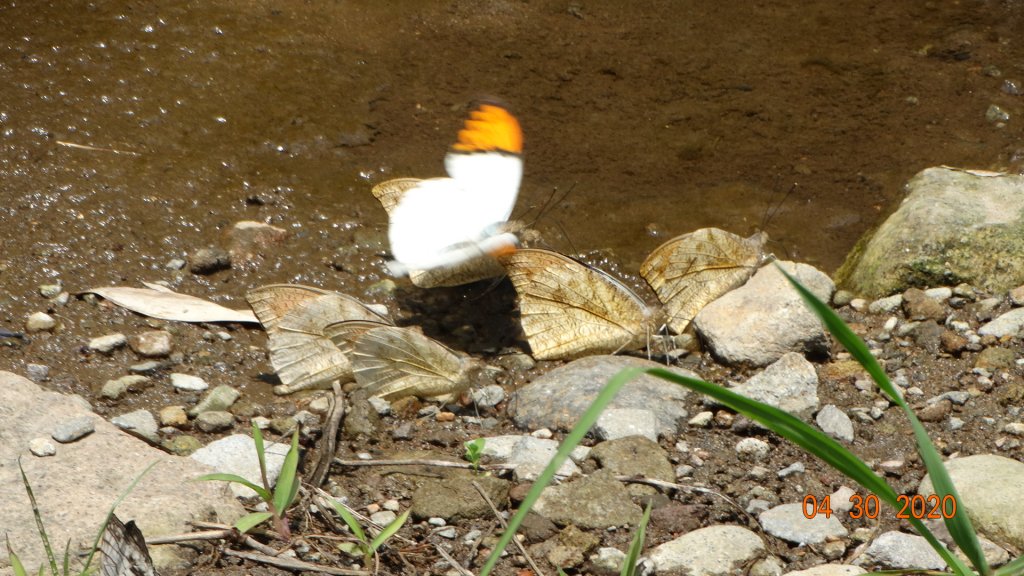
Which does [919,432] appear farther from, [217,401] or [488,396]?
[217,401]

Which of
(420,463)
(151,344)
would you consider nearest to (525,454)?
(420,463)

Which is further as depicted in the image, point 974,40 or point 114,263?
point 974,40

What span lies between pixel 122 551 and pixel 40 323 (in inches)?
71.5

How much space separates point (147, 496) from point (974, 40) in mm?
5260

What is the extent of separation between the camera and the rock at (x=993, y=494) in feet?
8.50

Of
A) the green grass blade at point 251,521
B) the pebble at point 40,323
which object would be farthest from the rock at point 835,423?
the pebble at point 40,323

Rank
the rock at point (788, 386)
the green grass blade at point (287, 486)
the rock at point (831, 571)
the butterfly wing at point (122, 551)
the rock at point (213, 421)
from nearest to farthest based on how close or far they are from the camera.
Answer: the butterfly wing at point (122, 551) < the rock at point (831, 571) < the green grass blade at point (287, 486) < the rock at point (213, 421) < the rock at point (788, 386)

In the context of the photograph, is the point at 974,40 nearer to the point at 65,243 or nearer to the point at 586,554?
the point at 586,554

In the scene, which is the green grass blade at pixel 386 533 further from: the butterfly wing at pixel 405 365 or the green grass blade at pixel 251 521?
the butterfly wing at pixel 405 365

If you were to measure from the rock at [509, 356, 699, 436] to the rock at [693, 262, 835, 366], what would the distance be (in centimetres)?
35

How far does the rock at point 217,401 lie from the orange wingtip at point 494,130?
153 cm

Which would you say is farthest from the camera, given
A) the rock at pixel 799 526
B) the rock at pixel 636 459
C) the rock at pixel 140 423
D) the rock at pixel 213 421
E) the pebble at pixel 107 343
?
the pebble at pixel 107 343

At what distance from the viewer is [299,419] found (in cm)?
330

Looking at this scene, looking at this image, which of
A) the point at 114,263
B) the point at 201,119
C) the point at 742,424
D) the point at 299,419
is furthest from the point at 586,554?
the point at 201,119
